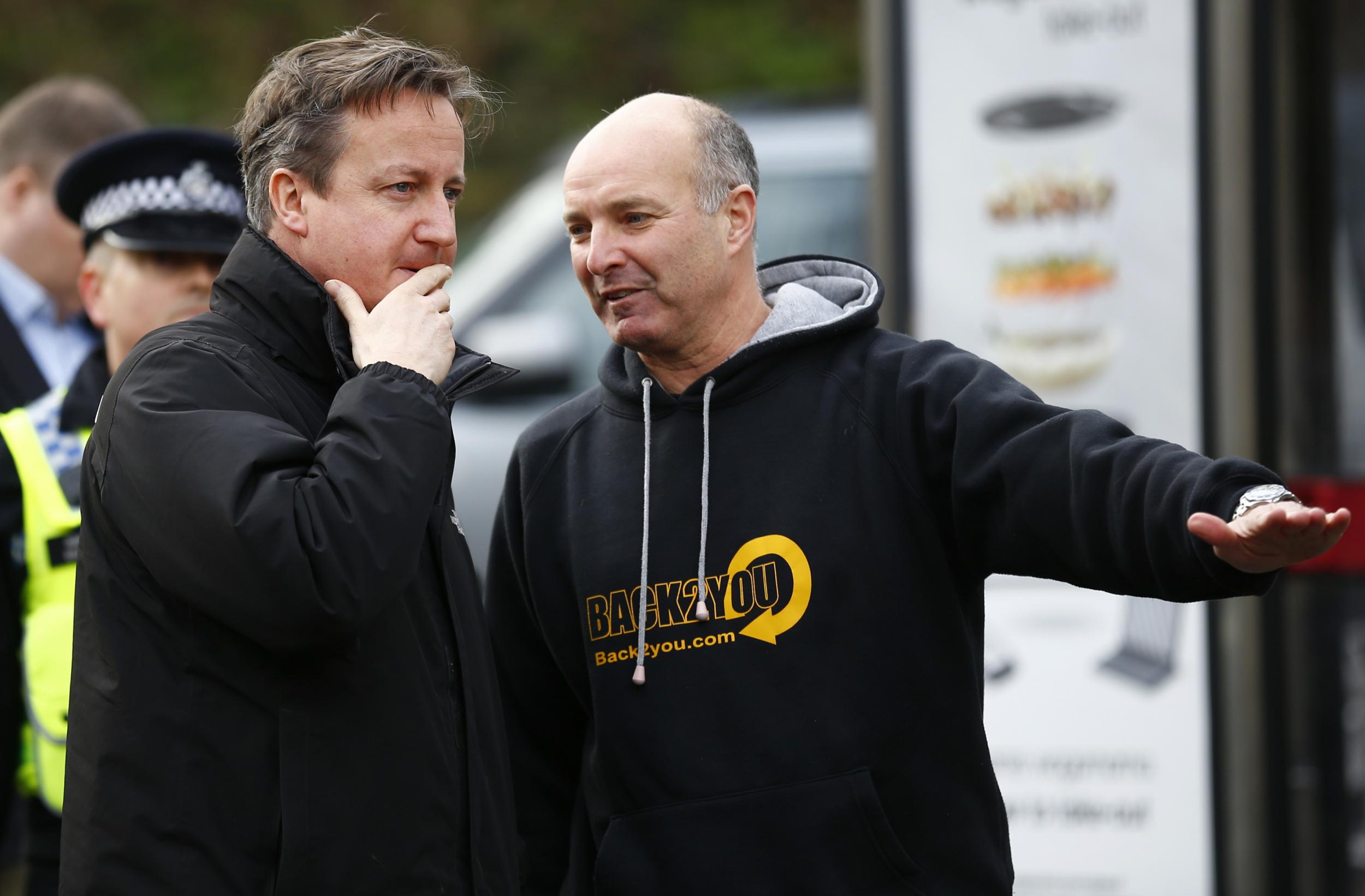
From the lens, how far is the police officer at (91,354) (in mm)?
2791

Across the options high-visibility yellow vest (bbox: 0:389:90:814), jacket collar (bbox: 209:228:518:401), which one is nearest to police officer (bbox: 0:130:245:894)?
high-visibility yellow vest (bbox: 0:389:90:814)

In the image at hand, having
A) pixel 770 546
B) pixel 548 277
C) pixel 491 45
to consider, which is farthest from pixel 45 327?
pixel 491 45

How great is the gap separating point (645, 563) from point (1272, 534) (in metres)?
0.96

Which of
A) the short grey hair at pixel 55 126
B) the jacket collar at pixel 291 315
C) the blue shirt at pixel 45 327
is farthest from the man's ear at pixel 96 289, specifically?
the jacket collar at pixel 291 315

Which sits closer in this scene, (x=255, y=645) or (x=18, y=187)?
(x=255, y=645)

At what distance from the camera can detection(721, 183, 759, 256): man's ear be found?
2.63 metres

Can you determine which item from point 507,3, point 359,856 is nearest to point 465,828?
point 359,856

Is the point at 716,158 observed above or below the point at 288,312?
above

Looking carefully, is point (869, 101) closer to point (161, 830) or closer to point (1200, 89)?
point (1200, 89)

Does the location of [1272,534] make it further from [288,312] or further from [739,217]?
[288,312]

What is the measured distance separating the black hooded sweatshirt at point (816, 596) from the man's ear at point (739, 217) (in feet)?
0.42

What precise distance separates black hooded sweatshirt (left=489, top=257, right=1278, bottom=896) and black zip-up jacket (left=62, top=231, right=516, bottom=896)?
42 cm

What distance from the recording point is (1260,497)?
6.43ft

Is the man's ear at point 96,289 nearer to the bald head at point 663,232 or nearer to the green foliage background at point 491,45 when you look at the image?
the bald head at point 663,232
